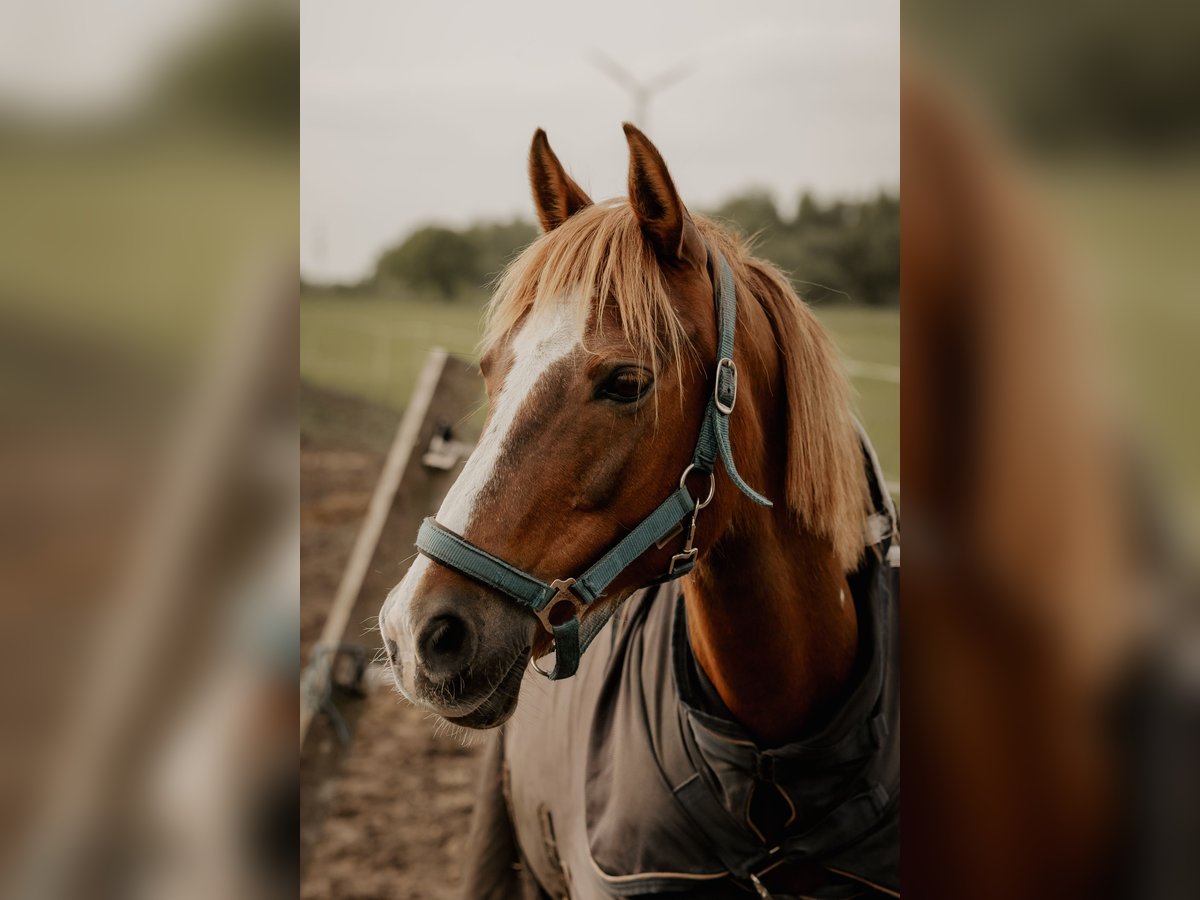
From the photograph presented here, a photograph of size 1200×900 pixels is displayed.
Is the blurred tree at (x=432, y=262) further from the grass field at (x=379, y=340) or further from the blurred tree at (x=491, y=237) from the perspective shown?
the grass field at (x=379, y=340)

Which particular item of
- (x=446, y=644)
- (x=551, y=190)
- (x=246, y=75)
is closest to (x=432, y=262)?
(x=551, y=190)

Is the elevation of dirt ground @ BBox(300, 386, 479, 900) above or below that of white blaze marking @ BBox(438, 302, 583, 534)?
below

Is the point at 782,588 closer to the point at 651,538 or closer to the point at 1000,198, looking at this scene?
the point at 651,538

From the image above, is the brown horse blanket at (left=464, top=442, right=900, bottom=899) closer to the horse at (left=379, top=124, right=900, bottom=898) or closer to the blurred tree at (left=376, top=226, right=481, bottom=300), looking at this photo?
the horse at (left=379, top=124, right=900, bottom=898)

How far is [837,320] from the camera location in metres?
5.08

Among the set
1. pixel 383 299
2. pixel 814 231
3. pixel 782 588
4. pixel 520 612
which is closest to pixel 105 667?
pixel 520 612

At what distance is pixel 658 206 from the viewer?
1.14 m

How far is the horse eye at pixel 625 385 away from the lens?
1.07 metres

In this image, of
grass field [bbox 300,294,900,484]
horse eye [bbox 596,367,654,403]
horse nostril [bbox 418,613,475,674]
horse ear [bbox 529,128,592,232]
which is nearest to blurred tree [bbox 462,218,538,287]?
grass field [bbox 300,294,900,484]

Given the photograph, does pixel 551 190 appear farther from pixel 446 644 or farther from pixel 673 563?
pixel 446 644

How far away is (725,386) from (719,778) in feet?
1.98

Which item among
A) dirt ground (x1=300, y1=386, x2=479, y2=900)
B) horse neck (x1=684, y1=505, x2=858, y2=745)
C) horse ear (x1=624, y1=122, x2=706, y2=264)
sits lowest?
dirt ground (x1=300, y1=386, x2=479, y2=900)

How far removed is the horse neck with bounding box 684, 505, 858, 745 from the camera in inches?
49.3

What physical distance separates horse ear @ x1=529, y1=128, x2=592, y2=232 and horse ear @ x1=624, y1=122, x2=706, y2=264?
0.20 meters
